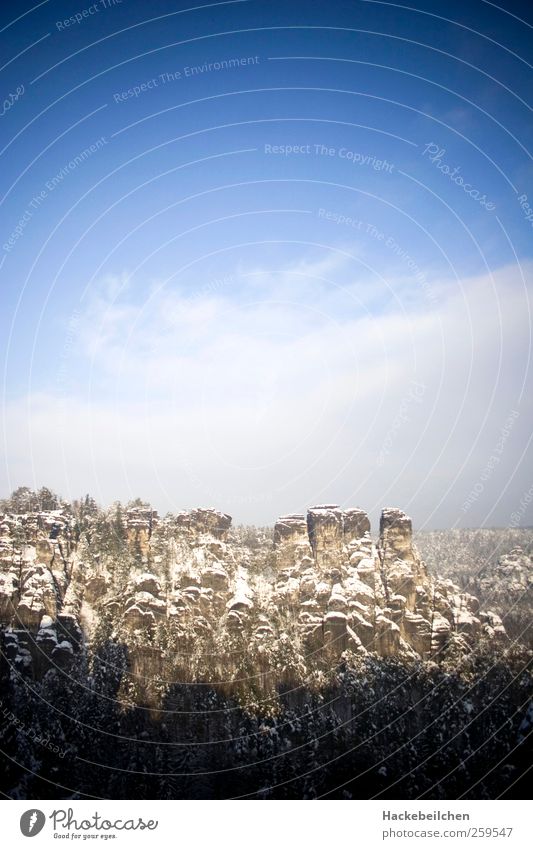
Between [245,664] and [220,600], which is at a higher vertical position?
[220,600]

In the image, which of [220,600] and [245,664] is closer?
[245,664]

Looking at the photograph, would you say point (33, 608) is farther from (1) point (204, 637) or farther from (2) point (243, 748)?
(2) point (243, 748)

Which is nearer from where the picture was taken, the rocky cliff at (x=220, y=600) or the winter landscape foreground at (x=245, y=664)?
the winter landscape foreground at (x=245, y=664)

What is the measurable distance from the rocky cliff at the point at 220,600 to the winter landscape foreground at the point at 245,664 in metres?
0.31

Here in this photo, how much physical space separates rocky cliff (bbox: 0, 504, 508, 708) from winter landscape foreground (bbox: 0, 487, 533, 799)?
31 centimetres

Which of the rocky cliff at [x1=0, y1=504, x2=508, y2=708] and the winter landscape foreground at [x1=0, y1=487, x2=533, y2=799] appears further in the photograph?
the rocky cliff at [x1=0, y1=504, x2=508, y2=708]

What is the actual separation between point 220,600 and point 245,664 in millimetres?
13193

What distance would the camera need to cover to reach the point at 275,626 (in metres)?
96.6

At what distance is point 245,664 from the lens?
3494 inches

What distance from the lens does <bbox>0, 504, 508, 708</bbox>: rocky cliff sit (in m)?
86.1

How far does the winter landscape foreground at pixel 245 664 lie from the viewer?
247 feet

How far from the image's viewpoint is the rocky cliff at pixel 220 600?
8612 centimetres
